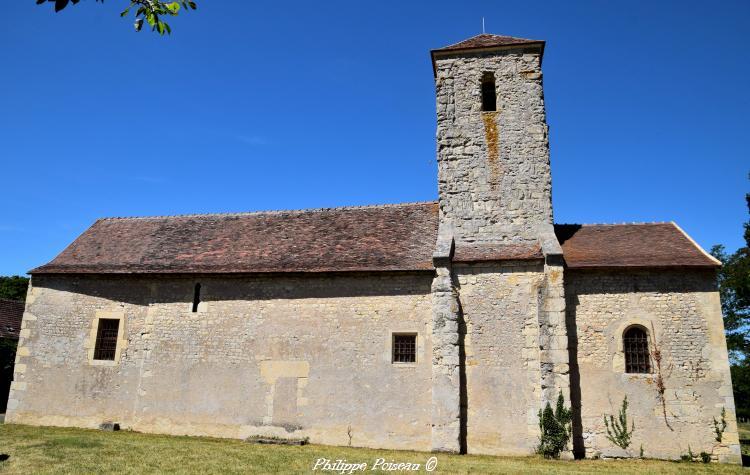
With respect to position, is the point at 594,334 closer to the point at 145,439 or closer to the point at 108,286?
the point at 145,439

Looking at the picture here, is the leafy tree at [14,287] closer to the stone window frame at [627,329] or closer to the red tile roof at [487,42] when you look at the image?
the red tile roof at [487,42]

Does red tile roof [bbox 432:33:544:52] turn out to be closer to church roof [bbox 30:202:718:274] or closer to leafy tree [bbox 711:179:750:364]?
church roof [bbox 30:202:718:274]

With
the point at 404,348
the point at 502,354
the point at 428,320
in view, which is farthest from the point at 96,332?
the point at 502,354

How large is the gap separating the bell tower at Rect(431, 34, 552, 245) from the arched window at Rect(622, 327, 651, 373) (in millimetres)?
3306

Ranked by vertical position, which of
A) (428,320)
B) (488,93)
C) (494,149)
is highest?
(488,93)

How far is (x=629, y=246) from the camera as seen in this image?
43.4ft

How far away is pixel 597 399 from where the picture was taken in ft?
38.4

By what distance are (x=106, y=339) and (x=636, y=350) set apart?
1453 centimetres

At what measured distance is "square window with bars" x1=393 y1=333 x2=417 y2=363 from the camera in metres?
12.8

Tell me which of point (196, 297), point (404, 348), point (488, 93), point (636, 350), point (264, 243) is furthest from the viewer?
point (264, 243)

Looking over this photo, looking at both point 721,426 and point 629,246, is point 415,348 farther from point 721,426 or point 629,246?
point 721,426

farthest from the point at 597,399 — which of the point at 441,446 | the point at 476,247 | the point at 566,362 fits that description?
the point at 476,247

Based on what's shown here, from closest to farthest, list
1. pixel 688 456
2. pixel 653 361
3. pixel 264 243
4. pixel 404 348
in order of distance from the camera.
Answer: pixel 688 456 → pixel 653 361 → pixel 404 348 → pixel 264 243

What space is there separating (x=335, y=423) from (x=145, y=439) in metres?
4.69
